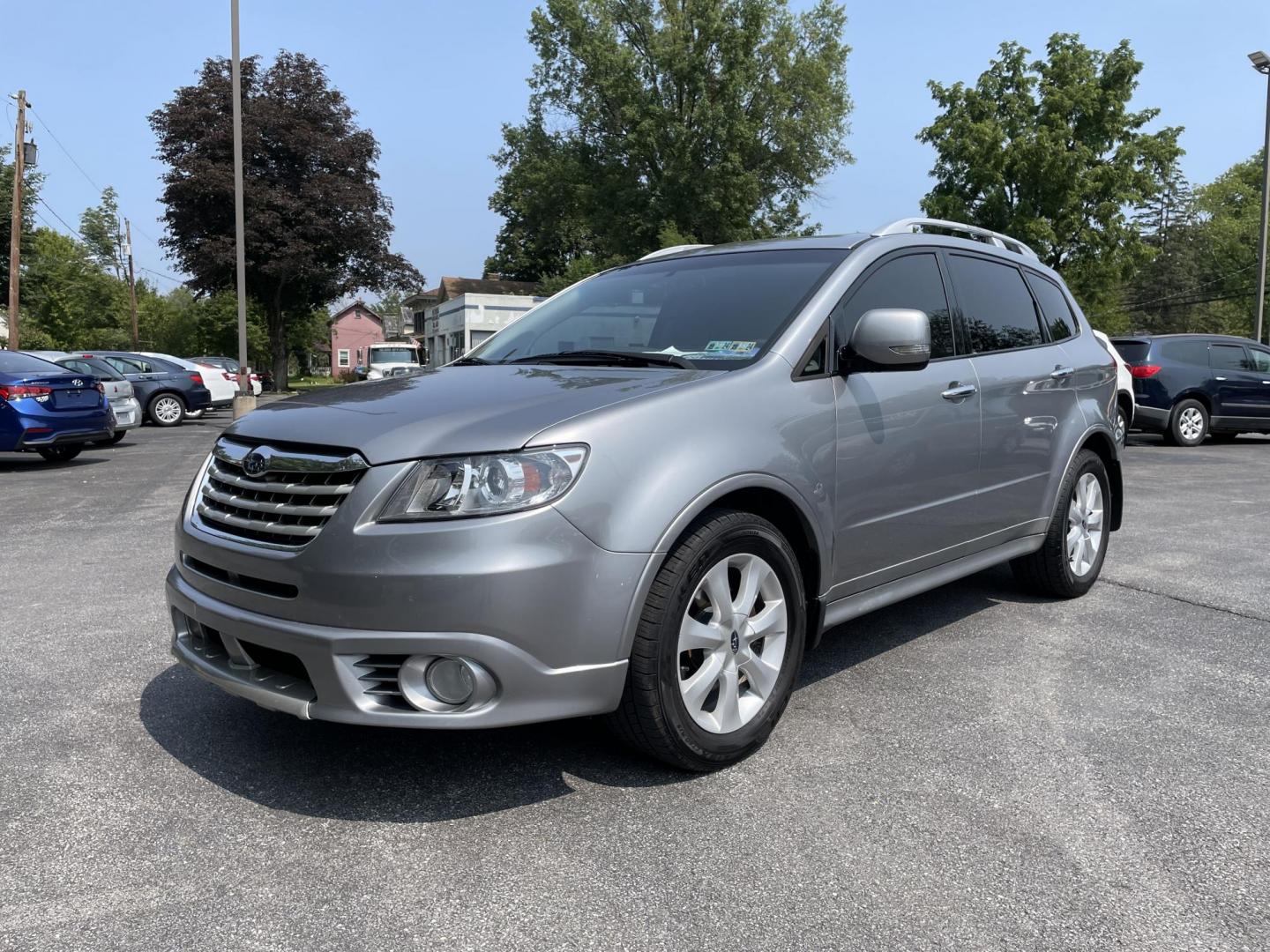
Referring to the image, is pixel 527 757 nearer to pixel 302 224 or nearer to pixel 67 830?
pixel 67 830

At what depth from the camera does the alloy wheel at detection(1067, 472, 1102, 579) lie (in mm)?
5207

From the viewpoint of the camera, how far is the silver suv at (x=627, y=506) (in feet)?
8.84

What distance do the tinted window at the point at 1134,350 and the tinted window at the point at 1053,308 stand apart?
36.1 ft

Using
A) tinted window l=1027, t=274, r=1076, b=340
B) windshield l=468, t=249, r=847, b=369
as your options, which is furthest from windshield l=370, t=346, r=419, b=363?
windshield l=468, t=249, r=847, b=369

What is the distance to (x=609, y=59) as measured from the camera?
40531 millimetres

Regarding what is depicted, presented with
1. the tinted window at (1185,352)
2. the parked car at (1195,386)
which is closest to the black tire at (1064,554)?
the parked car at (1195,386)

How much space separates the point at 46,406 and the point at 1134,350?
1460 centimetres

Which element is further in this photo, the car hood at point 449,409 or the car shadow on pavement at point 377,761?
the car shadow on pavement at point 377,761

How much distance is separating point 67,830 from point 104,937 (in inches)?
24.8

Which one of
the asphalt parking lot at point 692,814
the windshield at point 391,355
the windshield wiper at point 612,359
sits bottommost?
the asphalt parking lot at point 692,814

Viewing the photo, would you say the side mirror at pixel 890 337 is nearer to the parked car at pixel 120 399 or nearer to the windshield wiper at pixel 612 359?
the windshield wiper at pixel 612 359

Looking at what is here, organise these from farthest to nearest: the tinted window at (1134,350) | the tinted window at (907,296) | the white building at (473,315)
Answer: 1. the white building at (473,315)
2. the tinted window at (1134,350)
3. the tinted window at (907,296)

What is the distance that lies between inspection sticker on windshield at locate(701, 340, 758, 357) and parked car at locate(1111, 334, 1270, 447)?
44.4 feet

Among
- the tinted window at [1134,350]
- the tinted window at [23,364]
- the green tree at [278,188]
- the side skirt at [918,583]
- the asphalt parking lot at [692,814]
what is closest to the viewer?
the asphalt parking lot at [692,814]
